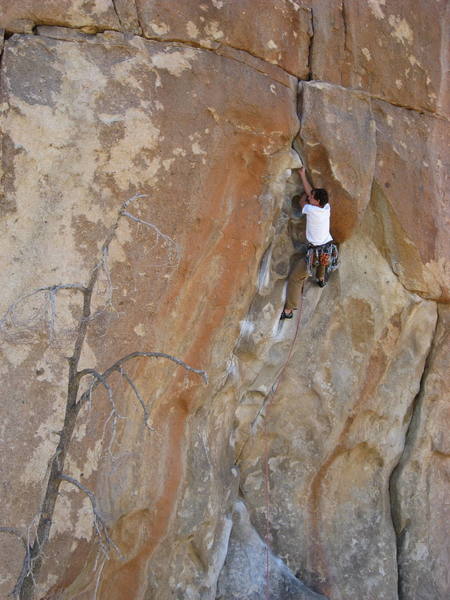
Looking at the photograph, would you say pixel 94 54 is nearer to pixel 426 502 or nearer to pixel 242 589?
pixel 242 589

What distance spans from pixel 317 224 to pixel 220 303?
3.02 ft

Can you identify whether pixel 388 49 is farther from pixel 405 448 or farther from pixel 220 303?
pixel 405 448

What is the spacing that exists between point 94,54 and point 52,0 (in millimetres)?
390

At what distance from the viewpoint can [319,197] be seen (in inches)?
198

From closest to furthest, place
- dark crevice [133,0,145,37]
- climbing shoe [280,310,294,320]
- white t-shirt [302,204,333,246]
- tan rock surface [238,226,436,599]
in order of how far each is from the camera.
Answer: dark crevice [133,0,145,37]
white t-shirt [302,204,333,246]
climbing shoe [280,310,294,320]
tan rock surface [238,226,436,599]

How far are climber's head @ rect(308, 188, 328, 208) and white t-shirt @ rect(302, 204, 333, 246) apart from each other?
1.4 inches

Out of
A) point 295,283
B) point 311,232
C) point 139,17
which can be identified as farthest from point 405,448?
point 139,17

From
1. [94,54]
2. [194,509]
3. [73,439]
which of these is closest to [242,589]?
[194,509]

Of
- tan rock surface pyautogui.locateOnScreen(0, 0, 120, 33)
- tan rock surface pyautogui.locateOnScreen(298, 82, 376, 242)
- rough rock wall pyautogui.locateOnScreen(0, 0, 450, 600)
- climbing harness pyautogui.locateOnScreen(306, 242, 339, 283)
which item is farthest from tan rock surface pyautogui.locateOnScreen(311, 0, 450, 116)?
tan rock surface pyautogui.locateOnScreen(0, 0, 120, 33)

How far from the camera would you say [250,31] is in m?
4.68

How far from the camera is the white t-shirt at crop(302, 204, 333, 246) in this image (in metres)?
4.99

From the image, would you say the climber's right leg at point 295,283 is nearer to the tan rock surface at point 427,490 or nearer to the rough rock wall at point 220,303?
the rough rock wall at point 220,303

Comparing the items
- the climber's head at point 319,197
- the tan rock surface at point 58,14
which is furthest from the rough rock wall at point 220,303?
the climber's head at point 319,197

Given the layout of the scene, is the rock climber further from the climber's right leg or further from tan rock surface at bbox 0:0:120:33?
tan rock surface at bbox 0:0:120:33
